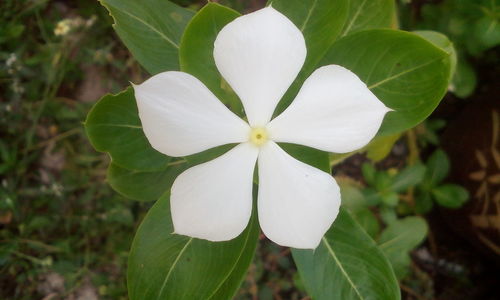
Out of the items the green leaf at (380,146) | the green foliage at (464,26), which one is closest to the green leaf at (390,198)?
the green leaf at (380,146)

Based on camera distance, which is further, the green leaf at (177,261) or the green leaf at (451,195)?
the green leaf at (451,195)

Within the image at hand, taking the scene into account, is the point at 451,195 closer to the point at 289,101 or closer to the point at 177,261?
the point at 289,101

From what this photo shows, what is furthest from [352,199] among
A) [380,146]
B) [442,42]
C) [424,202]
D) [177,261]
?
[177,261]

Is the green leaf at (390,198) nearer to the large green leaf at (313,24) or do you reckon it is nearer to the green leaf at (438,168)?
the green leaf at (438,168)

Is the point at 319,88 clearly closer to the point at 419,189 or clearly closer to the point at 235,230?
the point at 235,230

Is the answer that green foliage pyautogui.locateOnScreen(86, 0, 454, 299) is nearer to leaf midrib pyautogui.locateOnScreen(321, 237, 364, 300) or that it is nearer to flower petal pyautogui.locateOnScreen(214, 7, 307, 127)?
leaf midrib pyautogui.locateOnScreen(321, 237, 364, 300)

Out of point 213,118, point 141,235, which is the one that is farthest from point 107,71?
point 213,118
